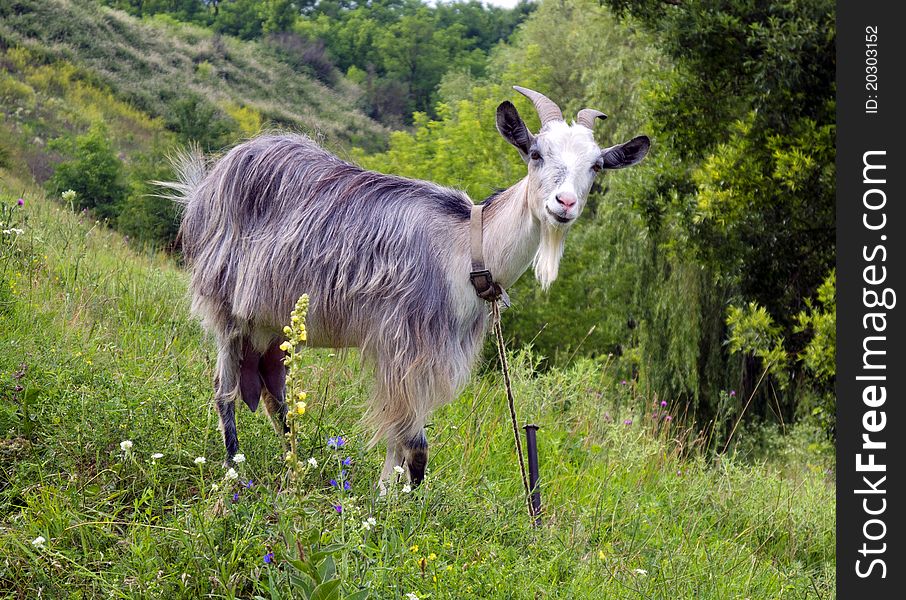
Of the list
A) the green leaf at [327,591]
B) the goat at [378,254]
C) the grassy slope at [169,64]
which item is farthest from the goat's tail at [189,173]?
the grassy slope at [169,64]

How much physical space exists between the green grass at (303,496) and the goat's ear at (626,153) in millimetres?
1550

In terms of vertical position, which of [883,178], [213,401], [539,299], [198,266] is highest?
[883,178]

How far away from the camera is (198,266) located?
172 inches

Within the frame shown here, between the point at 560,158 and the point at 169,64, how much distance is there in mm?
35597

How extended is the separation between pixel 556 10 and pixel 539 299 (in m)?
12.5

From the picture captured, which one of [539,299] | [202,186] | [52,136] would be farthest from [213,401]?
[52,136]

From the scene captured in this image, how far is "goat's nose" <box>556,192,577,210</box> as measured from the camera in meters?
3.52

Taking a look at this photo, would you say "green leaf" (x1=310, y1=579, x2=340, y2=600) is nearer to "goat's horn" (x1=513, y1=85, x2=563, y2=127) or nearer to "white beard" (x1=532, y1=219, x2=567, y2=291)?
"white beard" (x1=532, y1=219, x2=567, y2=291)

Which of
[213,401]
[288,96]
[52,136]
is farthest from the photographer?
[288,96]

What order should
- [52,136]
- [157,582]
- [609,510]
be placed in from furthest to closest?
1. [52,136]
2. [609,510]
3. [157,582]

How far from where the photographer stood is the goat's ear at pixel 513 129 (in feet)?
12.8

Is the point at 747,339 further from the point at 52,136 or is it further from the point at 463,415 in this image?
the point at 52,136

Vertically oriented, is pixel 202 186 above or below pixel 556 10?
below

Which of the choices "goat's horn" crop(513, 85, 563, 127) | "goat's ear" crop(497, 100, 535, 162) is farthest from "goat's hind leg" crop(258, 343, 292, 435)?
"goat's horn" crop(513, 85, 563, 127)
